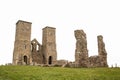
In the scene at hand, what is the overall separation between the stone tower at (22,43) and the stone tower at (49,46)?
5.28 meters

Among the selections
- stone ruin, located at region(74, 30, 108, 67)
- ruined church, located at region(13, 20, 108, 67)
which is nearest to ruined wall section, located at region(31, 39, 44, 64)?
ruined church, located at region(13, 20, 108, 67)

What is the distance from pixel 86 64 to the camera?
2952 centimetres

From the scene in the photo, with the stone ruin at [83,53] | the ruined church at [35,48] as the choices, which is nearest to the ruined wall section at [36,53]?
the ruined church at [35,48]

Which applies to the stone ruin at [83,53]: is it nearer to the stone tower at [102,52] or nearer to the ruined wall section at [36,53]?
the stone tower at [102,52]

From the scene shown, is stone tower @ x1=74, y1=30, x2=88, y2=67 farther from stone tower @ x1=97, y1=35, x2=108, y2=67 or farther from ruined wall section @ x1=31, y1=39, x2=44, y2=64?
ruined wall section @ x1=31, y1=39, x2=44, y2=64

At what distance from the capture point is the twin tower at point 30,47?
164ft

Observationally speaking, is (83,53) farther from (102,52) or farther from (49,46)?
(49,46)

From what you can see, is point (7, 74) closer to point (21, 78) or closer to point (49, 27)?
point (21, 78)

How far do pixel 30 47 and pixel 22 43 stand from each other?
2.20m

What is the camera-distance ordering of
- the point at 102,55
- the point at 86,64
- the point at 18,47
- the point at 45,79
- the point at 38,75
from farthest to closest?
the point at 18,47 < the point at 102,55 < the point at 86,64 < the point at 38,75 < the point at 45,79

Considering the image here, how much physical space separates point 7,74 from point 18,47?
30.5 m

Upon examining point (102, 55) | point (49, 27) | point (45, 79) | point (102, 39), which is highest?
point (49, 27)

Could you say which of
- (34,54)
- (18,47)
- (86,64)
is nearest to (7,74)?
(86,64)

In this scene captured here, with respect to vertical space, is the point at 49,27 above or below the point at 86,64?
above
